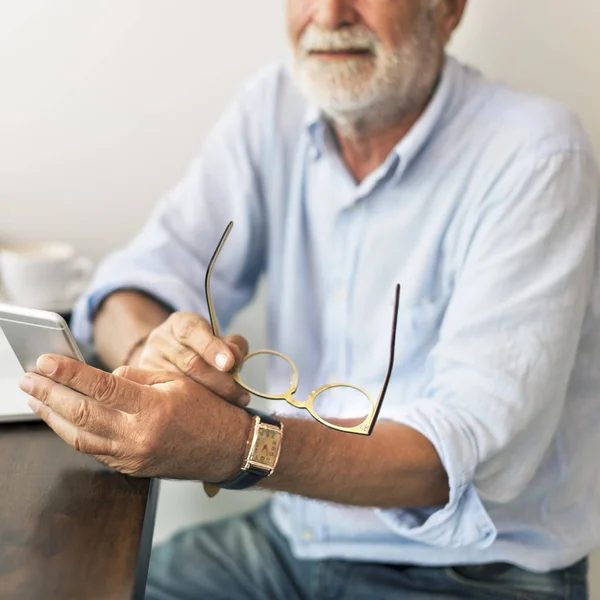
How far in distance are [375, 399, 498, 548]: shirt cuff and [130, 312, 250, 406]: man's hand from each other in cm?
22

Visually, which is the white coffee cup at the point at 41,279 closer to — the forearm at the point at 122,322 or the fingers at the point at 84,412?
the forearm at the point at 122,322

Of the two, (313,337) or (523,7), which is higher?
(523,7)

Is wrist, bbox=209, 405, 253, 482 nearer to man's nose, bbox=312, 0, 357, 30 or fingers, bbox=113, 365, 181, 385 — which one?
fingers, bbox=113, 365, 181, 385

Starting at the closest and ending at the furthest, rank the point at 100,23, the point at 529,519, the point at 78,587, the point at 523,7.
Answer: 1. the point at 78,587
2. the point at 529,519
3. the point at 523,7
4. the point at 100,23

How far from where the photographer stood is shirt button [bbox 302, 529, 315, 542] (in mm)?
1101

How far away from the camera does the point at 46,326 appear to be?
658mm

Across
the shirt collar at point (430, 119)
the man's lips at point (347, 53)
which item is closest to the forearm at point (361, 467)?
the shirt collar at point (430, 119)

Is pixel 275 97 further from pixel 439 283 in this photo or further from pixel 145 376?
pixel 145 376

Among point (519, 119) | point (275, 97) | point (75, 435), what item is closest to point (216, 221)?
point (275, 97)

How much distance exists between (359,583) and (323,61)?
0.72m

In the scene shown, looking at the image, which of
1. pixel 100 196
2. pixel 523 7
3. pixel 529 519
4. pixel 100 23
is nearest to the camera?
pixel 529 519

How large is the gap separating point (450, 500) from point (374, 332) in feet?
1.04

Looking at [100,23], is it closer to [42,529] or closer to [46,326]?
[46,326]

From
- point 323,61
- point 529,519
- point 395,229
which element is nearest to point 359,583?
point 529,519
